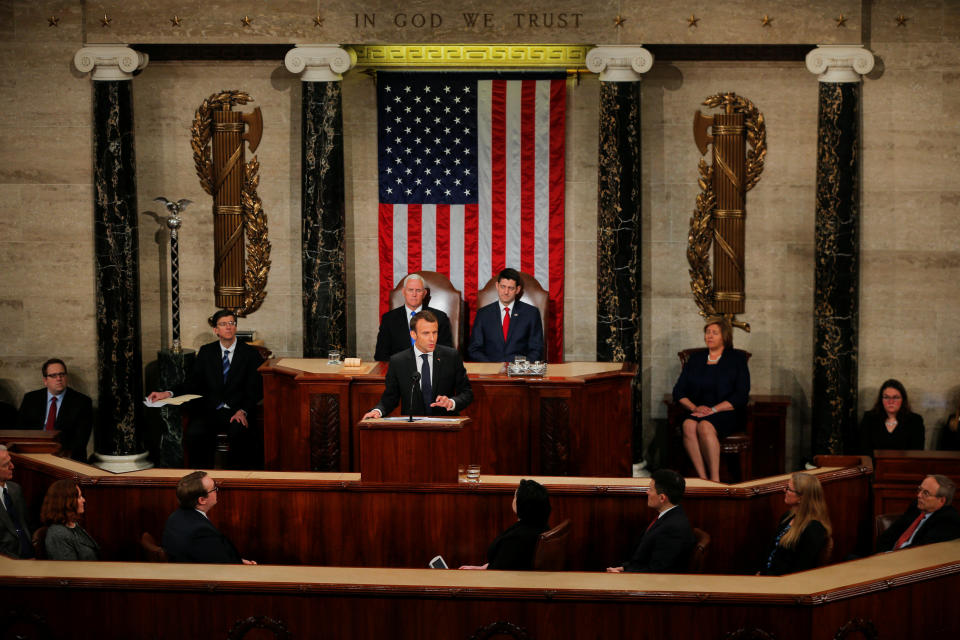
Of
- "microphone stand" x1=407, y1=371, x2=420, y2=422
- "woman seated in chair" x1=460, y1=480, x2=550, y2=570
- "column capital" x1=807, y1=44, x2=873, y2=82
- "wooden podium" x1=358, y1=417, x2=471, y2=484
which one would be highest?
Answer: "column capital" x1=807, y1=44, x2=873, y2=82

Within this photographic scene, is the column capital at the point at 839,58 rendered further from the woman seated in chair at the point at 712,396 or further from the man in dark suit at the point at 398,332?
the man in dark suit at the point at 398,332

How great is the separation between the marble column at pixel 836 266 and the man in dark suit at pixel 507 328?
2.94 m

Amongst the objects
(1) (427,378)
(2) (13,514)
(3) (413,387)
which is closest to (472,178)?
(1) (427,378)

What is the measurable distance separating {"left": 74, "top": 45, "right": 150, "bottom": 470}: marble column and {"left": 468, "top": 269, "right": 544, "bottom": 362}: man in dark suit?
3.51 metres

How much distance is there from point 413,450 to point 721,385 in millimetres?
3936

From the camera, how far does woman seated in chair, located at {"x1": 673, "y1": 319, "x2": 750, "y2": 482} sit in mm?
9844

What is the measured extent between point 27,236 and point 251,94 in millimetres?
2713

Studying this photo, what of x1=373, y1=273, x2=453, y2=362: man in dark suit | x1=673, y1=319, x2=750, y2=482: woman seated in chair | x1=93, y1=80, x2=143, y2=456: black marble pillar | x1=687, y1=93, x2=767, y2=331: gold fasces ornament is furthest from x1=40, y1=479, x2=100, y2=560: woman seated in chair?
x1=687, y1=93, x2=767, y2=331: gold fasces ornament

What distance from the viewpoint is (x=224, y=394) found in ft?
33.2

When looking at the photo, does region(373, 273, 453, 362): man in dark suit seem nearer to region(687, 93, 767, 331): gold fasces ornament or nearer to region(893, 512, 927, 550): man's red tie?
region(687, 93, 767, 331): gold fasces ornament

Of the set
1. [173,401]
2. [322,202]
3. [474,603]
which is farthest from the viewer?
[322,202]

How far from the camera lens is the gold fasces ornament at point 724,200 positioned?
37.0 feet

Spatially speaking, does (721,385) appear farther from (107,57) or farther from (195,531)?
(107,57)

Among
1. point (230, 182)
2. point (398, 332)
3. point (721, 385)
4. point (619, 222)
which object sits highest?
point (230, 182)
